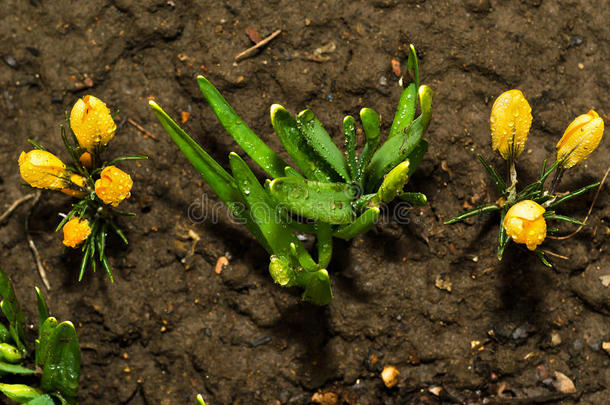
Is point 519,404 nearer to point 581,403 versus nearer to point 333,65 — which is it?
point 581,403

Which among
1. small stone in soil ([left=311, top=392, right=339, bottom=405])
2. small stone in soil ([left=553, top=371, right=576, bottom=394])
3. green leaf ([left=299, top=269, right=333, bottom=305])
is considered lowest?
small stone in soil ([left=311, top=392, right=339, bottom=405])

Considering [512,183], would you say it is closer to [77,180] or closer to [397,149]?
[397,149]

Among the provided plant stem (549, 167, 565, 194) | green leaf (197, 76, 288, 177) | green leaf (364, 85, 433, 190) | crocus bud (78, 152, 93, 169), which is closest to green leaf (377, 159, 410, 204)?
green leaf (364, 85, 433, 190)

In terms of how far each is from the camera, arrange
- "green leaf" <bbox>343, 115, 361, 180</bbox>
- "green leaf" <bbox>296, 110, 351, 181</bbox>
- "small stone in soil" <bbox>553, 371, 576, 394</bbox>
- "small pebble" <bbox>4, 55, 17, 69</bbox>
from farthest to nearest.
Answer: "small pebble" <bbox>4, 55, 17, 69</bbox> → "small stone in soil" <bbox>553, 371, 576, 394</bbox> → "green leaf" <bbox>343, 115, 361, 180</bbox> → "green leaf" <bbox>296, 110, 351, 181</bbox>

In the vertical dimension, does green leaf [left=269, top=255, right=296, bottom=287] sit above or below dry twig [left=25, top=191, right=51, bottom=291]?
above

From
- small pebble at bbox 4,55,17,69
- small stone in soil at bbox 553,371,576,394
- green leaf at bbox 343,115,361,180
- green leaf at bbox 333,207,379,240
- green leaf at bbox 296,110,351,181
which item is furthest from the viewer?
small pebble at bbox 4,55,17,69

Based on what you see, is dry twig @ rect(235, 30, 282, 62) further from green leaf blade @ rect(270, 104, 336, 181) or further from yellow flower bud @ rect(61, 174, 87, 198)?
yellow flower bud @ rect(61, 174, 87, 198)

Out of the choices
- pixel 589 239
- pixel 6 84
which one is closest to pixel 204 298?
pixel 6 84
